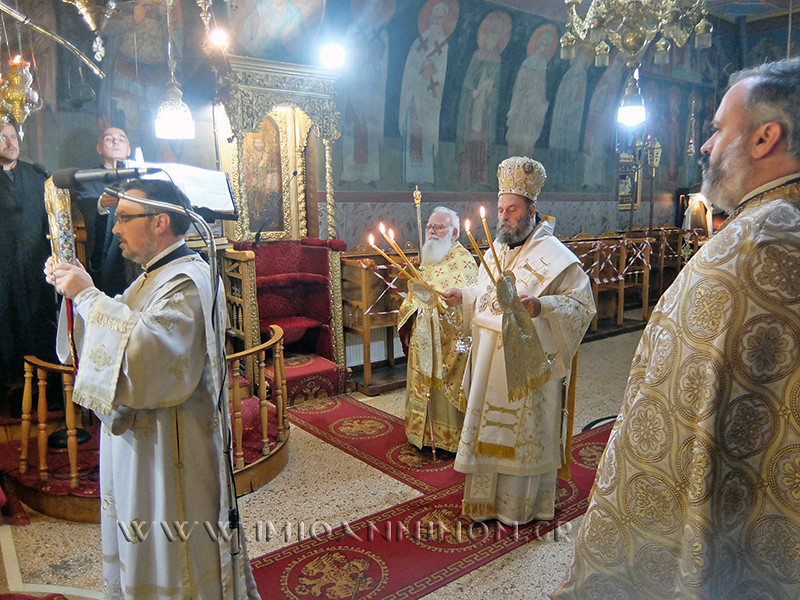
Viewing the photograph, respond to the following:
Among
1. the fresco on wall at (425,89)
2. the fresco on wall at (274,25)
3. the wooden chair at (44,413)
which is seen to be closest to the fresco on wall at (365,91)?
the fresco on wall at (425,89)

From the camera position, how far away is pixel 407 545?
3189mm

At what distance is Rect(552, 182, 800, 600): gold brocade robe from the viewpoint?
1.27 metres

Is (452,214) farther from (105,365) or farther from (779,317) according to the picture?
(779,317)

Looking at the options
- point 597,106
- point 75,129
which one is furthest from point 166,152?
point 597,106

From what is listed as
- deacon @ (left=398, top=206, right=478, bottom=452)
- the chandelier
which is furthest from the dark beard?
the chandelier

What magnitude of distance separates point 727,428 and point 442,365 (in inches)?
121

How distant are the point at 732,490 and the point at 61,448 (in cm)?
403

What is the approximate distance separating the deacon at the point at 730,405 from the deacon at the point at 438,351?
9.31ft

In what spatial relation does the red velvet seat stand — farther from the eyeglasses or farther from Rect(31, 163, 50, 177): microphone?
the eyeglasses

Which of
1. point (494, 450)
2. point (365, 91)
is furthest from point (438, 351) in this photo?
point (365, 91)

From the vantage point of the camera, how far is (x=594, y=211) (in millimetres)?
10258

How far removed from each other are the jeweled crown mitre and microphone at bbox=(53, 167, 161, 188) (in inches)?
81.6

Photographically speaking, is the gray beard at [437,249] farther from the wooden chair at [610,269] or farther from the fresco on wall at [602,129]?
the fresco on wall at [602,129]

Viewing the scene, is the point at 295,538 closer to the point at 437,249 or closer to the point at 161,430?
the point at 161,430
